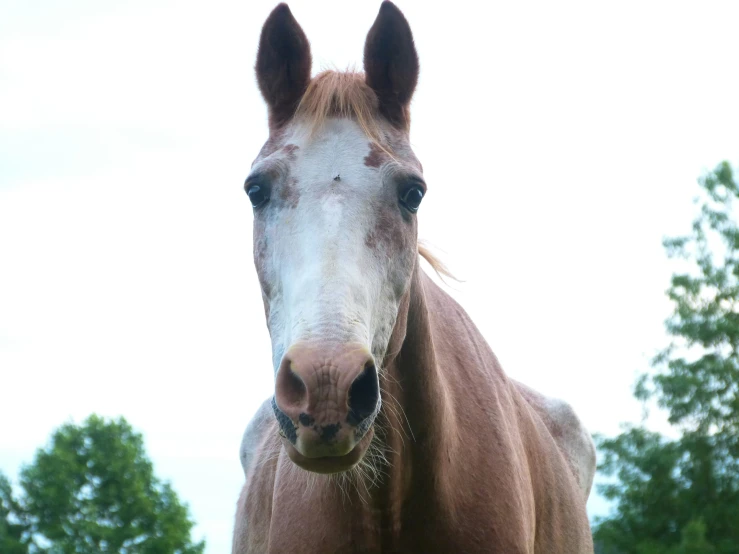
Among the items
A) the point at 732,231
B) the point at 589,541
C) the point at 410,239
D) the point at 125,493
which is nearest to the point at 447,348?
the point at 410,239

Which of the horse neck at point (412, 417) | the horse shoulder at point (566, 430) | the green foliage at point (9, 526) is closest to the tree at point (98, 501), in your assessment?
the green foliage at point (9, 526)

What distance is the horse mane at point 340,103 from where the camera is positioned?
3.78m

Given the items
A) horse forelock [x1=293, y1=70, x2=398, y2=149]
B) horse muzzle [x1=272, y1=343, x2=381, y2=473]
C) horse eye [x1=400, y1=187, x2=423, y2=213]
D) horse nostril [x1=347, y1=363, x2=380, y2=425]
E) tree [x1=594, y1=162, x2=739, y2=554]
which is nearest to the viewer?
horse muzzle [x1=272, y1=343, x2=381, y2=473]

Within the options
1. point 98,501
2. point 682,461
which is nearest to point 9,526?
point 98,501

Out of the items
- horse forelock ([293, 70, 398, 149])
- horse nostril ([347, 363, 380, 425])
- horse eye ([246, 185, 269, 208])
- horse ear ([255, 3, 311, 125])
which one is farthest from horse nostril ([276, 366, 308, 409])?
horse ear ([255, 3, 311, 125])

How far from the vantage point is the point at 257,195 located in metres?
3.68

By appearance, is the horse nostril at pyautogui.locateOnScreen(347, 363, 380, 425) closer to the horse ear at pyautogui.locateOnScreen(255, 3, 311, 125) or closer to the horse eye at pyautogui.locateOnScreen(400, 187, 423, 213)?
the horse eye at pyautogui.locateOnScreen(400, 187, 423, 213)

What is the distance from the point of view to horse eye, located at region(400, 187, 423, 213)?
11.9ft

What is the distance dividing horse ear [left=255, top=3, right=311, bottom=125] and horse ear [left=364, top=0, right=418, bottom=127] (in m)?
0.33

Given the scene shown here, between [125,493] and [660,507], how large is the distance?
68.1 ft

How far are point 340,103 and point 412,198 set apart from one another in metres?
0.60

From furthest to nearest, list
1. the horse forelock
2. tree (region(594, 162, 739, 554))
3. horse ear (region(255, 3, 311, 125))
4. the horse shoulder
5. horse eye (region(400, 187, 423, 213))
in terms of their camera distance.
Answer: tree (region(594, 162, 739, 554))
the horse shoulder
horse ear (region(255, 3, 311, 125))
the horse forelock
horse eye (region(400, 187, 423, 213))

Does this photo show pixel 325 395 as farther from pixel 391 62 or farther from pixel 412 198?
pixel 391 62

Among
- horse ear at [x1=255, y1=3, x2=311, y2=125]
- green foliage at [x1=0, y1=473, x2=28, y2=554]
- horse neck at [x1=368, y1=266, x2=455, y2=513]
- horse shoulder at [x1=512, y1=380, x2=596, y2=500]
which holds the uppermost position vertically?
green foliage at [x1=0, y1=473, x2=28, y2=554]
